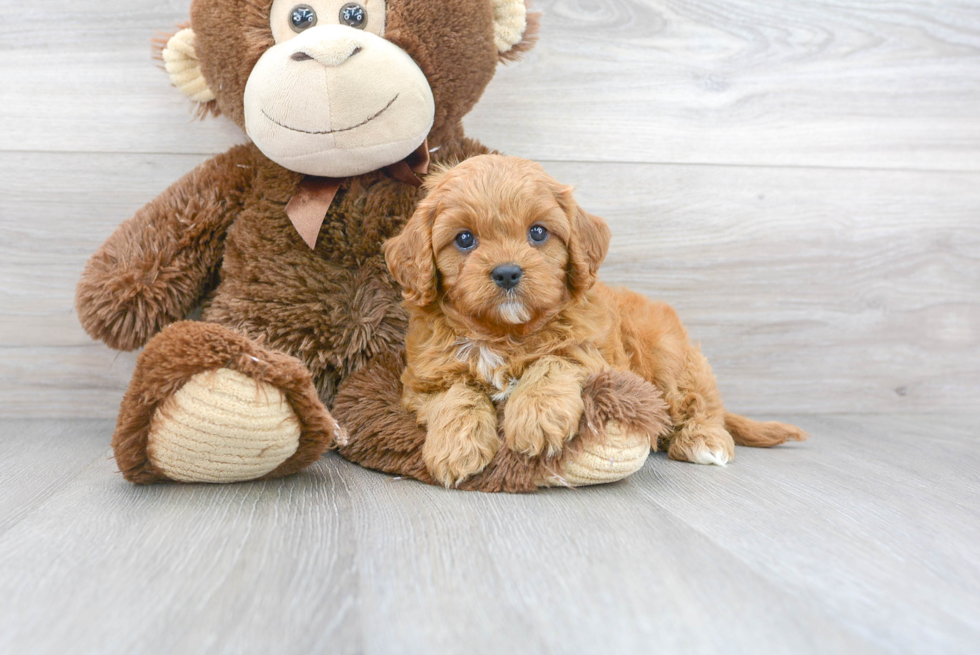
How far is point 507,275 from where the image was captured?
47.6 inches

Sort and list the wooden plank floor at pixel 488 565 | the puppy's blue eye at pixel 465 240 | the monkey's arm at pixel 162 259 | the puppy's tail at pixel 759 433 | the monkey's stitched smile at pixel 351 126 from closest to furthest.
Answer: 1. the wooden plank floor at pixel 488 565
2. the puppy's blue eye at pixel 465 240
3. the monkey's stitched smile at pixel 351 126
4. the monkey's arm at pixel 162 259
5. the puppy's tail at pixel 759 433

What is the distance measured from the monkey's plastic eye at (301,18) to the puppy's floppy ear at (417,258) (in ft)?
1.53

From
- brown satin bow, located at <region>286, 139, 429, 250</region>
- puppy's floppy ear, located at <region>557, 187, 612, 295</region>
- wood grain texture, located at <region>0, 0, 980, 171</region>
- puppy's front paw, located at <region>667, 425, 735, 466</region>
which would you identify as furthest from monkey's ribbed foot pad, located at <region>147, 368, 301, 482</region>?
wood grain texture, located at <region>0, 0, 980, 171</region>

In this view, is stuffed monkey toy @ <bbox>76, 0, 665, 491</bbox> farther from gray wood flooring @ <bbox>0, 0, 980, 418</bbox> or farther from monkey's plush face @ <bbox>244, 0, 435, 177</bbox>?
gray wood flooring @ <bbox>0, 0, 980, 418</bbox>

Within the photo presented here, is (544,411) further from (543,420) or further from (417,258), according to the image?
(417,258)

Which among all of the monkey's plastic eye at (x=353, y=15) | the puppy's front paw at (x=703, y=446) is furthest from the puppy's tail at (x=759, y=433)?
the monkey's plastic eye at (x=353, y=15)

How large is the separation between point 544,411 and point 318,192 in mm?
730

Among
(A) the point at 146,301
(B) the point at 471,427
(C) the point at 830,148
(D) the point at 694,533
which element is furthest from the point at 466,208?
(C) the point at 830,148

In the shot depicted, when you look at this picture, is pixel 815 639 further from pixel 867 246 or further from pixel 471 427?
pixel 867 246

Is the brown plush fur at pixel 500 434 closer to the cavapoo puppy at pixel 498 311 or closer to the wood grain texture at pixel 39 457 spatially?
the cavapoo puppy at pixel 498 311

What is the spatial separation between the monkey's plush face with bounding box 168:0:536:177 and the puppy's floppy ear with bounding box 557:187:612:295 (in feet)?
1.21

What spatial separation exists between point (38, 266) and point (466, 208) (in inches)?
51.6

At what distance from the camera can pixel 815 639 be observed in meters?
0.77

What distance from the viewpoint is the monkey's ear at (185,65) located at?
1.58 m
